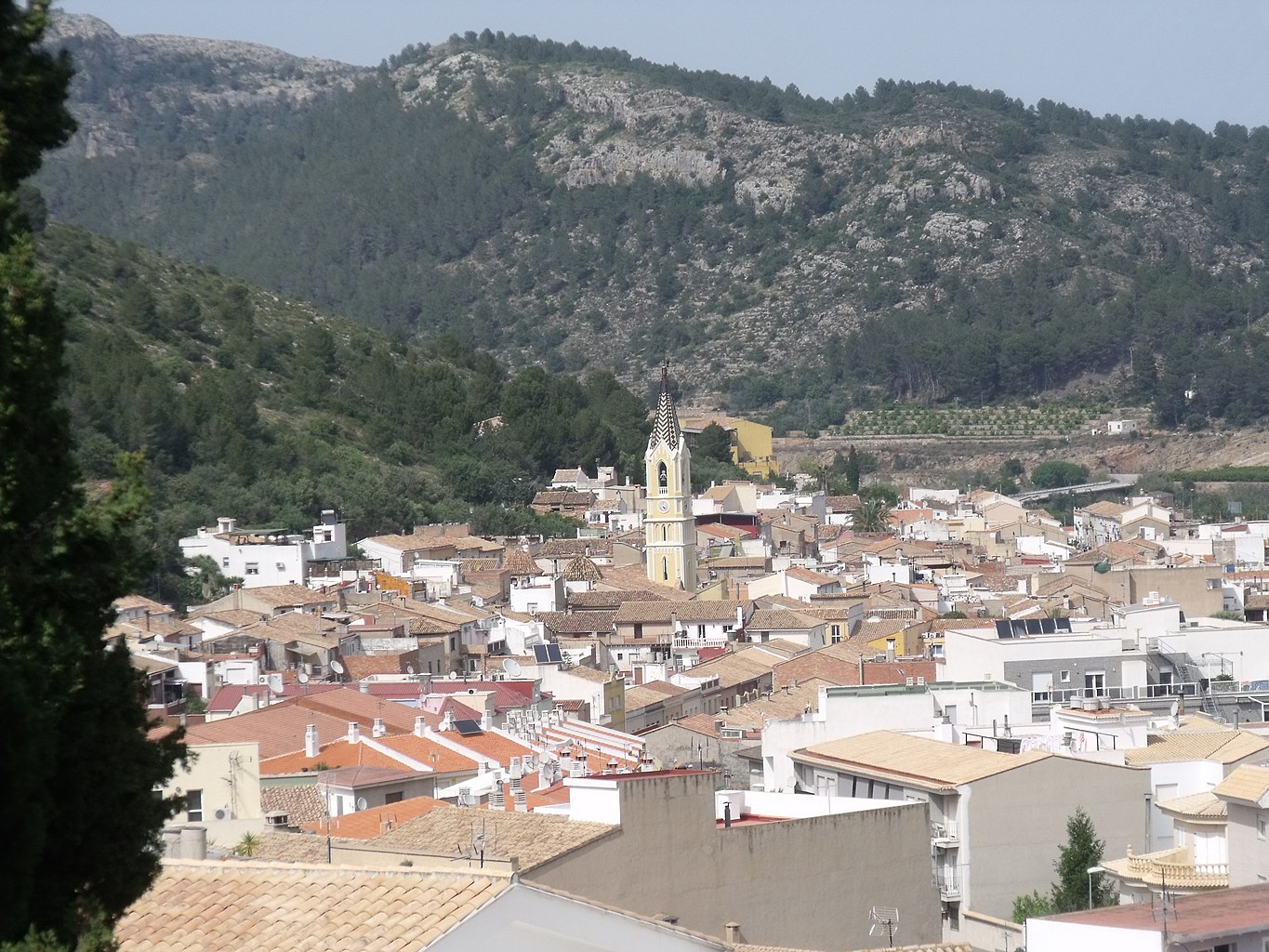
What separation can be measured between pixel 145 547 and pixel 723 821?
627 cm

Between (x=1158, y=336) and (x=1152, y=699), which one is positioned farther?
(x=1158, y=336)

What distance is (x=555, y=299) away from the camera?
18375 cm

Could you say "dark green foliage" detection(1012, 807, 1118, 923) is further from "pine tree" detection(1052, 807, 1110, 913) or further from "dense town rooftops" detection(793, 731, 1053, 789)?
"dense town rooftops" detection(793, 731, 1053, 789)

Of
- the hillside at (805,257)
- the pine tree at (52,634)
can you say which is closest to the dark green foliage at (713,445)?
the hillside at (805,257)

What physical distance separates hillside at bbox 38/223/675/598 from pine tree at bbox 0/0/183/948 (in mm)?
44561

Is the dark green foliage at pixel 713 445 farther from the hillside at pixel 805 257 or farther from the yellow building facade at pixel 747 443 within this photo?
the hillside at pixel 805 257

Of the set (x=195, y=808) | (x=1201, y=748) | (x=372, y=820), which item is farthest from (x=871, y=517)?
(x=372, y=820)

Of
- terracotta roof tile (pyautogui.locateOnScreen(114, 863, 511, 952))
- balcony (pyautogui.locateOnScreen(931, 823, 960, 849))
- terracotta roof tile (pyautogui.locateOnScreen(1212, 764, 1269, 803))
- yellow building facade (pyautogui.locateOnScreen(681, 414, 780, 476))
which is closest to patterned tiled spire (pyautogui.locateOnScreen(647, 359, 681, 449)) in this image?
yellow building facade (pyautogui.locateOnScreen(681, 414, 780, 476))

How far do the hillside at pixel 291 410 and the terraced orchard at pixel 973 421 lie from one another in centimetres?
3302

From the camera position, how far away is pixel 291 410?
82500mm

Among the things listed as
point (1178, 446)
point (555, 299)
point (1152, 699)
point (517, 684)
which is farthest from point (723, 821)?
point (555, 299)

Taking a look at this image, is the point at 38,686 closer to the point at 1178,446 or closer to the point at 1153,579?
the point at 1153,579

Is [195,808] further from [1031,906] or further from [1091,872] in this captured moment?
[1091,872]

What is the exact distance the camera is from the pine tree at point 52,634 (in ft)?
25.4
